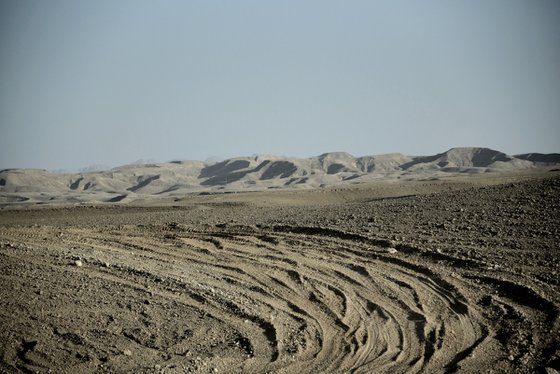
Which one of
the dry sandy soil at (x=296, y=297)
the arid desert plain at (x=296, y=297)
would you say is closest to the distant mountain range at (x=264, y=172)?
the arid desert plain at (x=296, y=297)

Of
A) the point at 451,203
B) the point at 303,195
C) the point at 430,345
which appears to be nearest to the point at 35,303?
the point at 430,345

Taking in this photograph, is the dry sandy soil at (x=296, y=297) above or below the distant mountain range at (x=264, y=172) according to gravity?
below

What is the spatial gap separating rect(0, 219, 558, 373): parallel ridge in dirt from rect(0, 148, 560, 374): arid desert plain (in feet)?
0.12

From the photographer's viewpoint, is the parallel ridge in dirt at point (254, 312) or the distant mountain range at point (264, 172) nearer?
the parallel ridge in dirt at point (254, 312)

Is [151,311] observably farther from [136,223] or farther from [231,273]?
[136,223]

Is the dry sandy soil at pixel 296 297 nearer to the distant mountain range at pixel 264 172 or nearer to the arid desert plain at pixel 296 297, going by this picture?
the arid desert plain at pixel 296 297

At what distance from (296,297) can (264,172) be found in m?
96.7

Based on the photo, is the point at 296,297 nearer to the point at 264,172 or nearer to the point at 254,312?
the point at 254,312

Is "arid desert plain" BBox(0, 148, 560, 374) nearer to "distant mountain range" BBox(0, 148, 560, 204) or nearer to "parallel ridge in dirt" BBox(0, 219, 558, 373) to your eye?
"parallel ridge in dirt" BBox(0, 219, 558, 373)

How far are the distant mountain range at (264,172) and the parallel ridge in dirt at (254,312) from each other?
7244 cm

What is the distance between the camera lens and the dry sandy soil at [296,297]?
7.20 m

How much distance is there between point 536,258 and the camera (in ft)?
36.2

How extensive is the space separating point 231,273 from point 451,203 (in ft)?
35.7

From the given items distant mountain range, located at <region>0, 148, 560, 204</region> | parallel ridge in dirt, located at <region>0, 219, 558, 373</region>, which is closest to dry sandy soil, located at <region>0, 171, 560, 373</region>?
parallel ridge in dirt, located at <region>0, 219, 558, 373</region>
